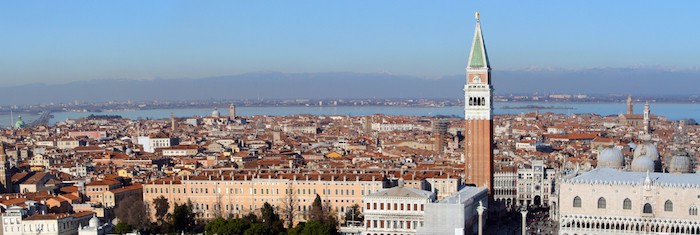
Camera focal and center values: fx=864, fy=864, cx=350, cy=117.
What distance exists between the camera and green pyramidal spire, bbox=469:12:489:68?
82.9ft

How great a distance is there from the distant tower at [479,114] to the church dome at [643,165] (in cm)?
435

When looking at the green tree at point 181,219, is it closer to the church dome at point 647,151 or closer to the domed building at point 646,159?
the domed building at point 646,159

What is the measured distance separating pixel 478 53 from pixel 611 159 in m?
4.84

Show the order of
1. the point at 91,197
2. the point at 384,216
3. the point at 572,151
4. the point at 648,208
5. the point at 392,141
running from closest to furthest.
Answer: the point at 648,208
the point at 384,216
the point at 91,197
the point at 572,151
the point at 392,141

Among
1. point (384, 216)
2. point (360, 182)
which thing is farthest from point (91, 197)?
point (384, 216)

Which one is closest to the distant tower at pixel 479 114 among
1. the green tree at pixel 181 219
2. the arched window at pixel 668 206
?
the arched window at pixel 668 206

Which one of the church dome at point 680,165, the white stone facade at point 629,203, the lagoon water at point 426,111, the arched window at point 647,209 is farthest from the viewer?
the lagoon water at point 426,111

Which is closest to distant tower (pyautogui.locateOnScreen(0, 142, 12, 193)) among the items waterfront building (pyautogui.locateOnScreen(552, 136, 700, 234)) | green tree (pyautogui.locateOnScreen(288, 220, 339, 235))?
green tree (pyautogui.locateOnScreen(288, 220, 339, 235))

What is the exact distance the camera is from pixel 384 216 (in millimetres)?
23250

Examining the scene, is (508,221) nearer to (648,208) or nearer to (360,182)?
(360,182)

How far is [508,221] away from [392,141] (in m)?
28.6

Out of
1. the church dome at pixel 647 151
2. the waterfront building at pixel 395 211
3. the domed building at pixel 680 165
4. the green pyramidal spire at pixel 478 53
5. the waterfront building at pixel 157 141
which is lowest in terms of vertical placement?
the waterfront building at pixel 157 141

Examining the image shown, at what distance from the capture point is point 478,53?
83.3 feet

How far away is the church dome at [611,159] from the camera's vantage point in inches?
957
